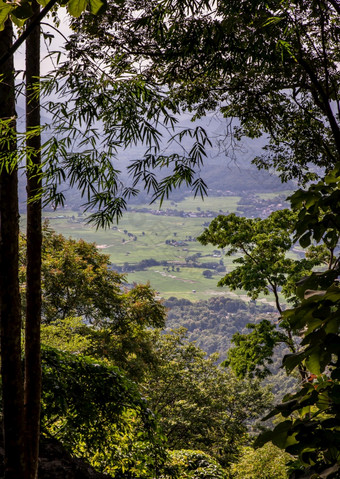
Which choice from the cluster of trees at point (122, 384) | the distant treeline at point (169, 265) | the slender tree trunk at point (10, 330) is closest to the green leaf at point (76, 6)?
the slender tree trunk at point (10, 330)

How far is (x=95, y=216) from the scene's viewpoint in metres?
2.67

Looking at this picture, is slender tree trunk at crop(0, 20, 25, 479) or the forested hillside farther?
the forested hillside

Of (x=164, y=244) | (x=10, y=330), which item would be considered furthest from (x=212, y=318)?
(x=10, y=330)

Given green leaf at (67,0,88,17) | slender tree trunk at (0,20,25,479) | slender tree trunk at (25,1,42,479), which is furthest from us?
slender tree trunk at (25,1,42,479)

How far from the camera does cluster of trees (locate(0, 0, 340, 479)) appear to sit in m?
0.74

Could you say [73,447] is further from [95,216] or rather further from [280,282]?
[280,282]

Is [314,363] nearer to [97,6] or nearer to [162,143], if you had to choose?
[97,6]

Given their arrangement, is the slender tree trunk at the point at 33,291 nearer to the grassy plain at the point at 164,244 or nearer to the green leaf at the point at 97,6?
the green leaf at the point at 97,6

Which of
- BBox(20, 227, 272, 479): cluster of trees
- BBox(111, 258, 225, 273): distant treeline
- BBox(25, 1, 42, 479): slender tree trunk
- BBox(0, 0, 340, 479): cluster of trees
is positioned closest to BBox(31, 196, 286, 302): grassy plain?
BBox(111, 258, 225, 273): distant treeline

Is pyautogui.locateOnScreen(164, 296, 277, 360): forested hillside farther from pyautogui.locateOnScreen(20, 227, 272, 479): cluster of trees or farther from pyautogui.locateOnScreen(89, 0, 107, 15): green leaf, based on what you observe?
pyautogui.locateOnScreen(89, 0, 107, 15): green leaf

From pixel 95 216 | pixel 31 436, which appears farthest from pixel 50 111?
pixel 31 436

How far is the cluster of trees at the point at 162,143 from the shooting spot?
74cm

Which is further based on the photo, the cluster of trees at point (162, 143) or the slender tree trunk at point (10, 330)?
the slender tree trunk at point (10, 330)

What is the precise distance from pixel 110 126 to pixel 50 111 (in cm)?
44
